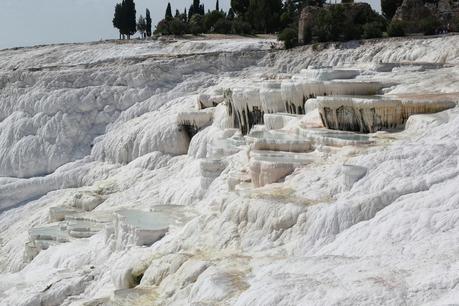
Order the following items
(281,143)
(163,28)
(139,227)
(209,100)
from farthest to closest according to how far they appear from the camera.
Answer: (163,28)
(209,100)
(281,143)
(139,227)

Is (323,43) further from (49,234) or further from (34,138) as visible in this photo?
(49,234)

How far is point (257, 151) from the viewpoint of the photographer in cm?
1232

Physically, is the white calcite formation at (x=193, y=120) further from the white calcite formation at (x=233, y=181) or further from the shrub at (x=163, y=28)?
the shrub at (x=163, y=28)

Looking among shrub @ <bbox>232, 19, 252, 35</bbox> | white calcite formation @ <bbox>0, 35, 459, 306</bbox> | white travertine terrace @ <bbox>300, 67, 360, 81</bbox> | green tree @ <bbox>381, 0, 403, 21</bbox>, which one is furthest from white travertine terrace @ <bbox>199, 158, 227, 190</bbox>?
shrub @ <bbox>232, 19, 252, 35</bbox>

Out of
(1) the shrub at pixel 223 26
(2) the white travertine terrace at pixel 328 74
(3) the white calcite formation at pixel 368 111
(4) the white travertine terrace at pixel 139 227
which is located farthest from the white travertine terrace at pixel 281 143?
(1) the shrub at pixel 223 26

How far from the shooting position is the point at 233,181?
12531mm

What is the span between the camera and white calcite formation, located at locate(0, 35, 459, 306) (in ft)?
24.7

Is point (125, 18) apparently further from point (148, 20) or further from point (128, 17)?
point (148, 20)

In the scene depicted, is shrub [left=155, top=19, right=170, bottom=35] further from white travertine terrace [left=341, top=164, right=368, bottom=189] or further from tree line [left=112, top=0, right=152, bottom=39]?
white travertine terrace [left=341, top=164, right=368, bottom=189]

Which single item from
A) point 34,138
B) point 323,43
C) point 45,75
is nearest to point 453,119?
point 323,43

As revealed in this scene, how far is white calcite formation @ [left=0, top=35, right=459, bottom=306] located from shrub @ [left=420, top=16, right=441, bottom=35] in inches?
89.1

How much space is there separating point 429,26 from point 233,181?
1357 centimetres

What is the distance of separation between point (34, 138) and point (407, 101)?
16648 millimetres

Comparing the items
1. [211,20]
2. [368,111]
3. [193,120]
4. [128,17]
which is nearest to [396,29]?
[193,120]
